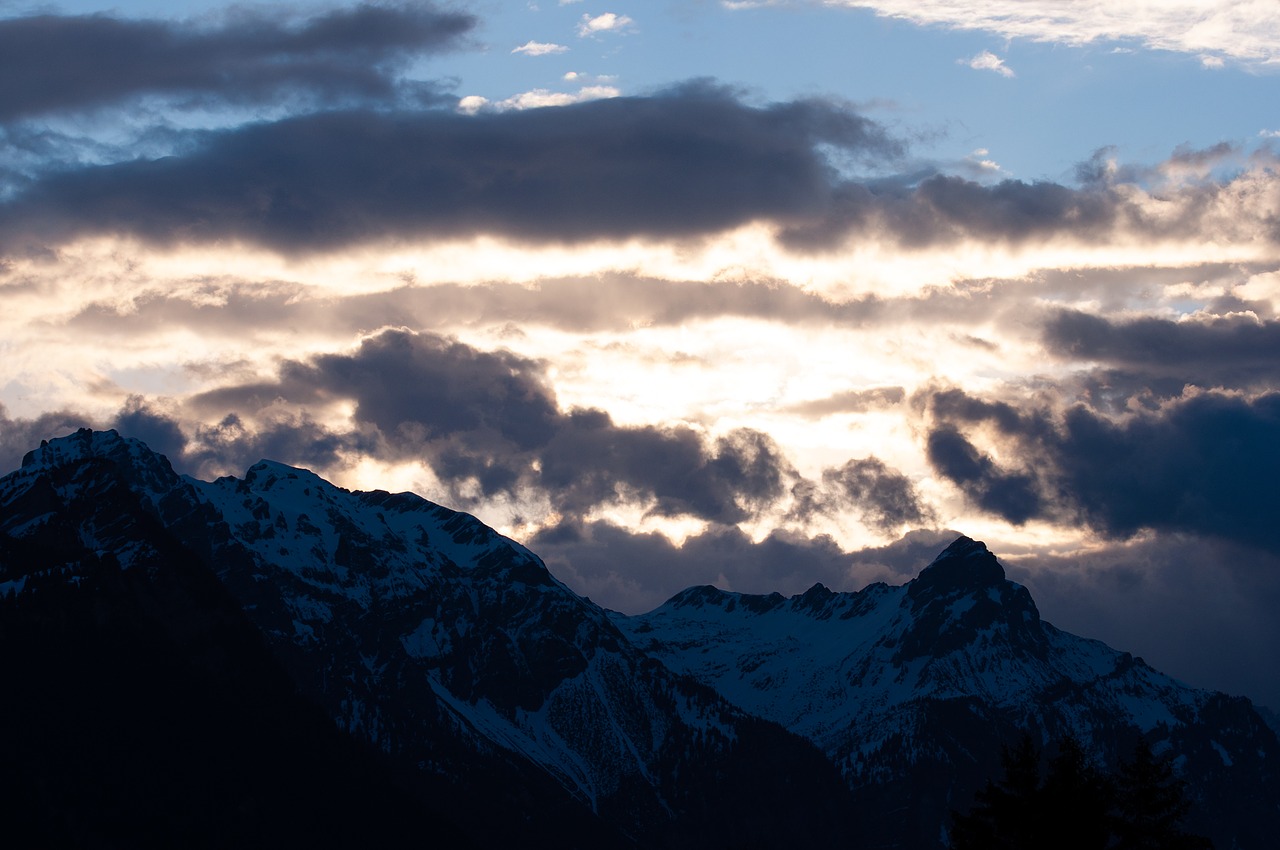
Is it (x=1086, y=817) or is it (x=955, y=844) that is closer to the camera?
(x=1086, y=817)

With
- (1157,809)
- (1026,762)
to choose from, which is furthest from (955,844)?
(1157,809)

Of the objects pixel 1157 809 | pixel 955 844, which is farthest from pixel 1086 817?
pixel 955 844

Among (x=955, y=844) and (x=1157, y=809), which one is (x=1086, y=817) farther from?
(x=955, y=844)

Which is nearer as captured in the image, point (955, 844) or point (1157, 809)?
point (1157, 809)

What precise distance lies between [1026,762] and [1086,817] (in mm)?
6367

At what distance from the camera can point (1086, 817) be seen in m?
84.5

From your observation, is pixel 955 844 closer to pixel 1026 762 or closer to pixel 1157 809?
pixel 1026 762

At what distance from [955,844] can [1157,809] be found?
1253 cm

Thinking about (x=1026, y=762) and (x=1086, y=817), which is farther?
(x=1026, y=762)

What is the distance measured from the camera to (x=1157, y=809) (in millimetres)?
85188

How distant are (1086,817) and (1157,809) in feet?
11.9

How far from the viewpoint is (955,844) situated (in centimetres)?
9400

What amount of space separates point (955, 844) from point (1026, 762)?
6778 mm
